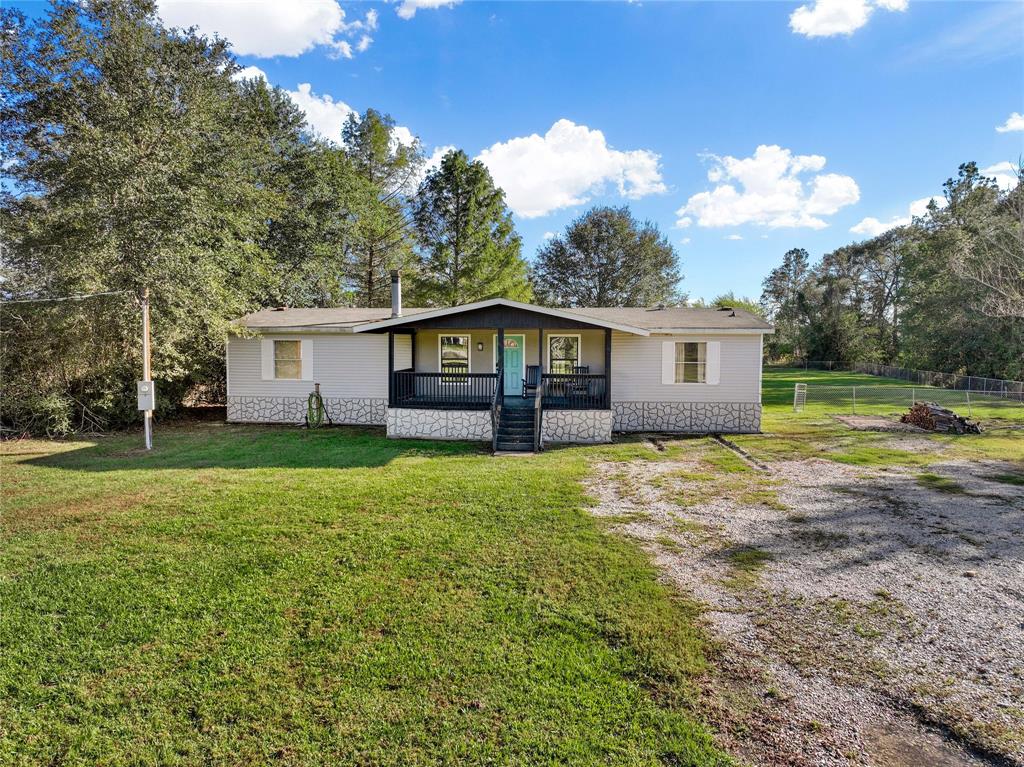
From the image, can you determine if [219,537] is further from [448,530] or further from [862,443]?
[862,443]

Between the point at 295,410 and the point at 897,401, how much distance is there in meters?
22.6

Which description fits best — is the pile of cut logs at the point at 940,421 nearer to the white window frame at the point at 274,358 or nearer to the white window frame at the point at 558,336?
the white window frame at the point at 558,336

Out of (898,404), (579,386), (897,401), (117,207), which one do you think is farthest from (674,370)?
(117,207)

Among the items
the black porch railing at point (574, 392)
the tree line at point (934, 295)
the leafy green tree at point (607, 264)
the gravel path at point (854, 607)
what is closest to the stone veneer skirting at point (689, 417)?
the black porch railing at point (574, 392)

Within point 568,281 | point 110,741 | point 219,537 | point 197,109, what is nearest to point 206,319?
point 197,109

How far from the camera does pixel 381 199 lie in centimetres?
2477

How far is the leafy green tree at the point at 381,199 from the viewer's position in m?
23.6

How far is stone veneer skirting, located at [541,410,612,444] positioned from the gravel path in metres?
4.09

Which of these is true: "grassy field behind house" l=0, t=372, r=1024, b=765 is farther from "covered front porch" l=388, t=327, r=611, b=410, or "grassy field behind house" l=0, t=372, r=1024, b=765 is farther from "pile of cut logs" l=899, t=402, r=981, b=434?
"pile of cut logs" l=899, t=402, r=981, b=434

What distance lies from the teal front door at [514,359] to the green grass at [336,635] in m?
6.62

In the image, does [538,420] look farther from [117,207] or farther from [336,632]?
[117,207]

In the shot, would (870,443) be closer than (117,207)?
Yes

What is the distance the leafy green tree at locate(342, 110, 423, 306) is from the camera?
23.6 metres

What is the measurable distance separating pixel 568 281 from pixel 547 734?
34324mm
